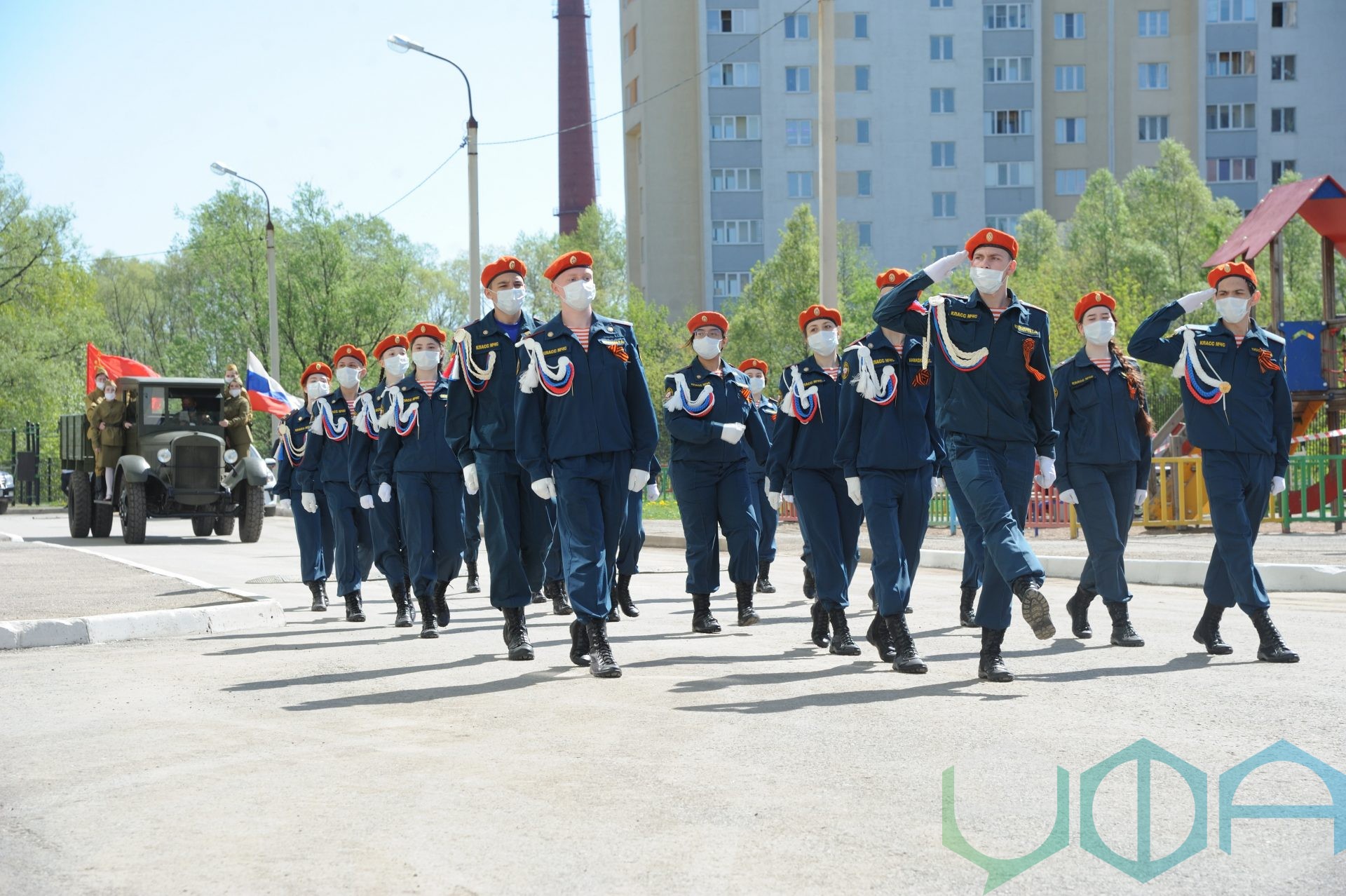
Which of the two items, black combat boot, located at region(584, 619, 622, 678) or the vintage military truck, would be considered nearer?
black combat boot, located at region(584, 619, 622, 678)

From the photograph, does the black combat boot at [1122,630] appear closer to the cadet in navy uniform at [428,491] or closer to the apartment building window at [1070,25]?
the cadet in navy uniform at [428,491]

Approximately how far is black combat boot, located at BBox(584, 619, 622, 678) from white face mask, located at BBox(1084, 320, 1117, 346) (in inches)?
149

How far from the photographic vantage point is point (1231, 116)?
78062 millimetres

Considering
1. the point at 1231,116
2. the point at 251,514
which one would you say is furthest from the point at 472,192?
the point at 1231,116

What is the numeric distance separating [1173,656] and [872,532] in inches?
70.6

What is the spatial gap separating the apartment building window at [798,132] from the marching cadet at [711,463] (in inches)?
2628

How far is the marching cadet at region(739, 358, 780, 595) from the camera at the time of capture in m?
13.9

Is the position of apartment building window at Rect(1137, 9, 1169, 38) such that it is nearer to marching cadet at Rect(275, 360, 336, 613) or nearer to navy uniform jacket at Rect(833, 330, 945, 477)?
marching cadet at Rect(275, 360, 336, 613)

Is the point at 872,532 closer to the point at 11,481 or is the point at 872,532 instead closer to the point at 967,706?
the point at 967,706

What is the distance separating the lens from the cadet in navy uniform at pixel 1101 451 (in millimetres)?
9656

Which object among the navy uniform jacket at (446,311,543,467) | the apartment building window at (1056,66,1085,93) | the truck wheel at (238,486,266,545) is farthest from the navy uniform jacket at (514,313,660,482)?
the apartment building window at (1056,66,1085,93)

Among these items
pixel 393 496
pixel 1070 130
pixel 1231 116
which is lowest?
pixel 393 496

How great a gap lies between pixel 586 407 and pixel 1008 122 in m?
72.8

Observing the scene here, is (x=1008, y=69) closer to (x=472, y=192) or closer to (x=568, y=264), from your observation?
(x=472, y=192)
